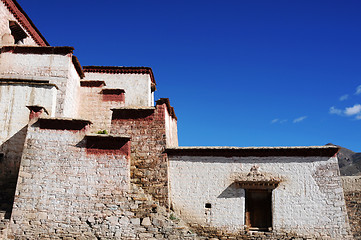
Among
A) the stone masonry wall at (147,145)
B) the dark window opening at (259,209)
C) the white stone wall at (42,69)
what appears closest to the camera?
the dark window opening at (259,209)

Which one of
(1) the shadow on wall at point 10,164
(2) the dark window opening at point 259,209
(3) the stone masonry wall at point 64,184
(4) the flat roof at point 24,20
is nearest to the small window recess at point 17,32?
(4) the flat roof at point 24,20

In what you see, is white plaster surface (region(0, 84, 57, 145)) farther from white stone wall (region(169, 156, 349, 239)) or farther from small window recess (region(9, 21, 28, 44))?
white stone wall (region(169, 156, 349, 239))

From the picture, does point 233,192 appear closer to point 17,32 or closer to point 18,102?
point 18,102

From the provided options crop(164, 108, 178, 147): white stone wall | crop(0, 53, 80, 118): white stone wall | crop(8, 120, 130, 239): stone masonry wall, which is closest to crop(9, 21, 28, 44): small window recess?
crop(0, 53, 80, 118): white stone wall

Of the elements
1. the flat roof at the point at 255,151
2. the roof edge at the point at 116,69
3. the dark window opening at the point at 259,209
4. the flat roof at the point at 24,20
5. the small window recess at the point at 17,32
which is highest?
the flat roof at the point at 24,20

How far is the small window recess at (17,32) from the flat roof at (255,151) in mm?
10458

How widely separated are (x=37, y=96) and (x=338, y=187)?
463 inches

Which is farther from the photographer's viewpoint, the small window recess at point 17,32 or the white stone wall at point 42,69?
the small window recess at point 17,32

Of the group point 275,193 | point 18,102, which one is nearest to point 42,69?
point 18,102

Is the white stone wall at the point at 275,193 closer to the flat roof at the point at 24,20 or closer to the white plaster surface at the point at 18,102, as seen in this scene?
the white plaster surface at the point at 18,102

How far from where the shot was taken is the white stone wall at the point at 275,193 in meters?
11.1

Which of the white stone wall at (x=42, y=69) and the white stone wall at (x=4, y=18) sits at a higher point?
the white stone wall at (x=4, y=18)

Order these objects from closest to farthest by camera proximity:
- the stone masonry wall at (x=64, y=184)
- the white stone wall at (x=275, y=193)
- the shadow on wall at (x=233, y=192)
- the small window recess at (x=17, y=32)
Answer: the stone masonry wall at (x=64, y=184), the white stone wall at (x=275, y=193), the shadow on wall at (x=233, y=192), the small window recess at (x=17, y=32)

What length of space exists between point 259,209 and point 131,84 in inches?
385
